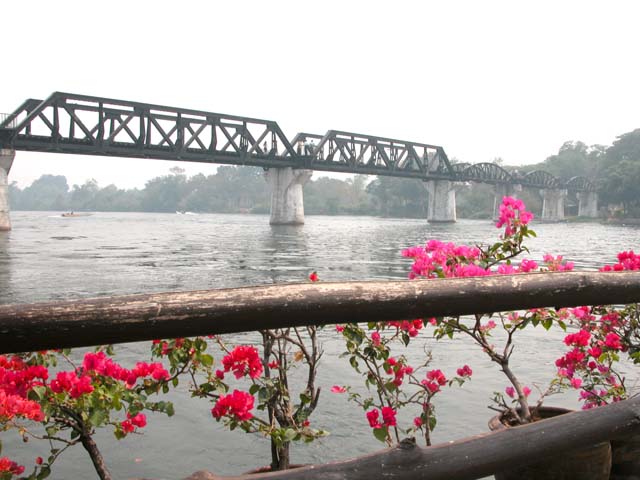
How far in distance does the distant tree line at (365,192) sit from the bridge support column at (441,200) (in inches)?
289

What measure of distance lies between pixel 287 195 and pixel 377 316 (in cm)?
6758

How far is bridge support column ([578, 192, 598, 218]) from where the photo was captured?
112125 millimetres

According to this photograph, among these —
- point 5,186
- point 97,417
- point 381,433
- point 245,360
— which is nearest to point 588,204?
point 5,186

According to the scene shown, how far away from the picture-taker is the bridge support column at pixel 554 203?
112 metres

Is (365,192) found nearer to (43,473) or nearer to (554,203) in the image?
(554,203)

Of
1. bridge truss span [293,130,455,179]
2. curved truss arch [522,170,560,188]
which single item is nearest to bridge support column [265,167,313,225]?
bridge truss span [293,130,455,179]

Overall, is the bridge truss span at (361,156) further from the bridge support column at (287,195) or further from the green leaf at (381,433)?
the green leaf at (381,433)

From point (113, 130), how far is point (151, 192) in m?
134

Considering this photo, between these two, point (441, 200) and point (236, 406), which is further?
point (441, 200)

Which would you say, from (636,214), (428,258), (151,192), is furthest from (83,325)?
(151,192)

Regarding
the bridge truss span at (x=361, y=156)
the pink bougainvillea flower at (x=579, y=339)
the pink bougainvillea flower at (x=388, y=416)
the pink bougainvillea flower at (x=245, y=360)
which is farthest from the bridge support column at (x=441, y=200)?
the pink bougainvillea flower at (x=245, y=360)

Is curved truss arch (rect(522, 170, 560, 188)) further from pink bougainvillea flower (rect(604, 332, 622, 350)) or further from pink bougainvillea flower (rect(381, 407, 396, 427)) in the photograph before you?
pink bougainvillea flower (rect(381, 407, 396, 427))

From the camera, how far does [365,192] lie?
150500 millimetres

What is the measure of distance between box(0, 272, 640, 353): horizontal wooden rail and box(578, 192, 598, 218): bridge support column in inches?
4640
